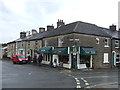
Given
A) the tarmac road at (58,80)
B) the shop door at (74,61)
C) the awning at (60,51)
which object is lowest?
the tarmac road at (58,80)

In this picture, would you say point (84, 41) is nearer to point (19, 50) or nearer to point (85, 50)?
point (85, 50)

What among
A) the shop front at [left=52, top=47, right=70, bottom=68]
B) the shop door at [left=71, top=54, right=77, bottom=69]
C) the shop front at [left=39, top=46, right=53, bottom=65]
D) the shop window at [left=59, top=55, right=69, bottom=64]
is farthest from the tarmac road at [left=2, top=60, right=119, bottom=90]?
the shop front at [left=39, top=46, right=53, bottom=65]

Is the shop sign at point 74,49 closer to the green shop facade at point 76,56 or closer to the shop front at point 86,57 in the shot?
the green shop facade at point 76,56

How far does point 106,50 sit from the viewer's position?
2675cm

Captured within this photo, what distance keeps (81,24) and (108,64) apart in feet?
26.9

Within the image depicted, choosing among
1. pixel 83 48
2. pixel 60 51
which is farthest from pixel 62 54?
pixel 83 48

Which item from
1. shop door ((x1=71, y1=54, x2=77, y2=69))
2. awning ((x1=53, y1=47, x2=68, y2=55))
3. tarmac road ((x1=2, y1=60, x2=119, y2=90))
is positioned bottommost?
tarmac road ((x1=2, y1=60, x2=119, y2=90))

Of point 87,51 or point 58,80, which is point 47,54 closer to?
point 87,51

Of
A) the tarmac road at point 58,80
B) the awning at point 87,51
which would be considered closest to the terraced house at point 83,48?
the awning at point 87,51

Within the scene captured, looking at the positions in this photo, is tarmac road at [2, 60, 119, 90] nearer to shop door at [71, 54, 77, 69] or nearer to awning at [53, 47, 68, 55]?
shop door at [71, 54, 77, 69]

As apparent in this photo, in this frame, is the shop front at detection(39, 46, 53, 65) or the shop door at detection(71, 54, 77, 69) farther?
the shop front at detection(39, 46, 53, 65)

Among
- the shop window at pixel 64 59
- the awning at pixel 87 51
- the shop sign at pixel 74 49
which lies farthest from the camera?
the shop window at pixel 64 59

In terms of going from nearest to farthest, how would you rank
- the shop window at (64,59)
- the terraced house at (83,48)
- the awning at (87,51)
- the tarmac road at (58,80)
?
the tarmac road at (58,80)
the awning at (87,51)
the terraced house at (83,48)
the shop window at (64,59)

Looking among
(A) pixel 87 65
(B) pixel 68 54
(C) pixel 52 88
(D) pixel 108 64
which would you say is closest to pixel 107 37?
(D) pixel 108 64
